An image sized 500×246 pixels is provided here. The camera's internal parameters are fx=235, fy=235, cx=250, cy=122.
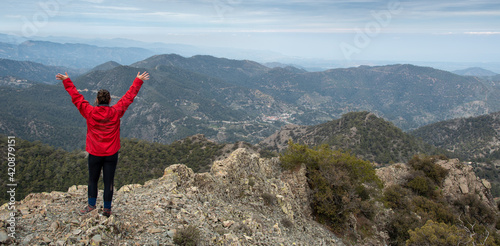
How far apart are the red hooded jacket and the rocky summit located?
2.17m

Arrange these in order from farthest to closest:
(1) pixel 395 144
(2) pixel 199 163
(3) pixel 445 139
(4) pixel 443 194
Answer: (3) pixel 445 139, (1) pixel 395 144, (2) pixel 199 163, (4) pixel 443 194

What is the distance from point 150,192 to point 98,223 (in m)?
4.03

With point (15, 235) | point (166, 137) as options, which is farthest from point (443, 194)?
point (166, 137)

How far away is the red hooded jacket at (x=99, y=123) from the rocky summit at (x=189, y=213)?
2.17 metres

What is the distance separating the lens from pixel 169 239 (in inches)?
304

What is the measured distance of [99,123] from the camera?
6.38 metres

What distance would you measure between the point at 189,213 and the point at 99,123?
5305 mm

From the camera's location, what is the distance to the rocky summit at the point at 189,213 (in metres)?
6.95

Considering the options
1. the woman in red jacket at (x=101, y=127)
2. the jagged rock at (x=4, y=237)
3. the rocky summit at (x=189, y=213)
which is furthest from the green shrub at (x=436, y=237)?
the jagged rock at (x=4, y=237)

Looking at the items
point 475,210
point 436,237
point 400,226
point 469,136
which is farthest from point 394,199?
point 469,136

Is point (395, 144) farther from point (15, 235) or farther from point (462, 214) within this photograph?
point (15, 235)

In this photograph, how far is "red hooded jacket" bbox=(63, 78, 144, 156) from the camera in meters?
6.30

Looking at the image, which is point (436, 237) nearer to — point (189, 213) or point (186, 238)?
point (189, 213)

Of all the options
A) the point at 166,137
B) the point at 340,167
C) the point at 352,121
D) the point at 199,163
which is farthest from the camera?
the point at 166,137
